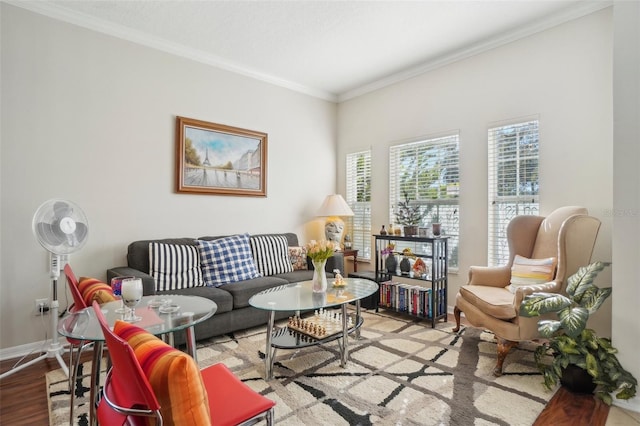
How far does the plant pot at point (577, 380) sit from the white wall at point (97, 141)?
133 inches

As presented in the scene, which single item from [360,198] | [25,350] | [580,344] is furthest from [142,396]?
[360,198]

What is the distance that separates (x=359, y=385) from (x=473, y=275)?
167 cm

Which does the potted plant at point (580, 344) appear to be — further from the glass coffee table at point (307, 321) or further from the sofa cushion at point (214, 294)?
the sofa cushion at point (214, 294)

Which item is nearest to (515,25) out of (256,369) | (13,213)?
(256,369)

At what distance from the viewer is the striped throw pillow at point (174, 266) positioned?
321cm

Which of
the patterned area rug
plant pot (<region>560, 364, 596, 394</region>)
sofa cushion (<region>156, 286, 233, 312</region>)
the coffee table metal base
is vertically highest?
sofa cushion (<region>156, 286, 233, 312</region>)

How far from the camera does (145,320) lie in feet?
5.56

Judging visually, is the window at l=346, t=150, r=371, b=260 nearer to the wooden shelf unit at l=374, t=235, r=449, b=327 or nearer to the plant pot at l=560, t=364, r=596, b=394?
the wooden shelf unit at l=374, t=235, r=449, b=327

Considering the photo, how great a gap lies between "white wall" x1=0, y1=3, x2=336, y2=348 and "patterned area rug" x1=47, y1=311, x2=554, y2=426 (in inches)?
40.2

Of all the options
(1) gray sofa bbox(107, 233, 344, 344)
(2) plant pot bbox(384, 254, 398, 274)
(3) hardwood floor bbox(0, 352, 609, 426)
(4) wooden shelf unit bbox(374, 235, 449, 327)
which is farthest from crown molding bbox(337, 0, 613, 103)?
(3) hardwood floor bbox(0, 352, 609, 426)

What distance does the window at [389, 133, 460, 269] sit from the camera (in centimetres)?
396

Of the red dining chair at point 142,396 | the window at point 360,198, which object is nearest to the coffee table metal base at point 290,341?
the red dining chair at point 142,396

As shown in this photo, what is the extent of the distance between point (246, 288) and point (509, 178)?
9.51 ft

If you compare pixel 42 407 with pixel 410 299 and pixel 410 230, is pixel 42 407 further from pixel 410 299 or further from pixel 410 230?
pixel 410 230
